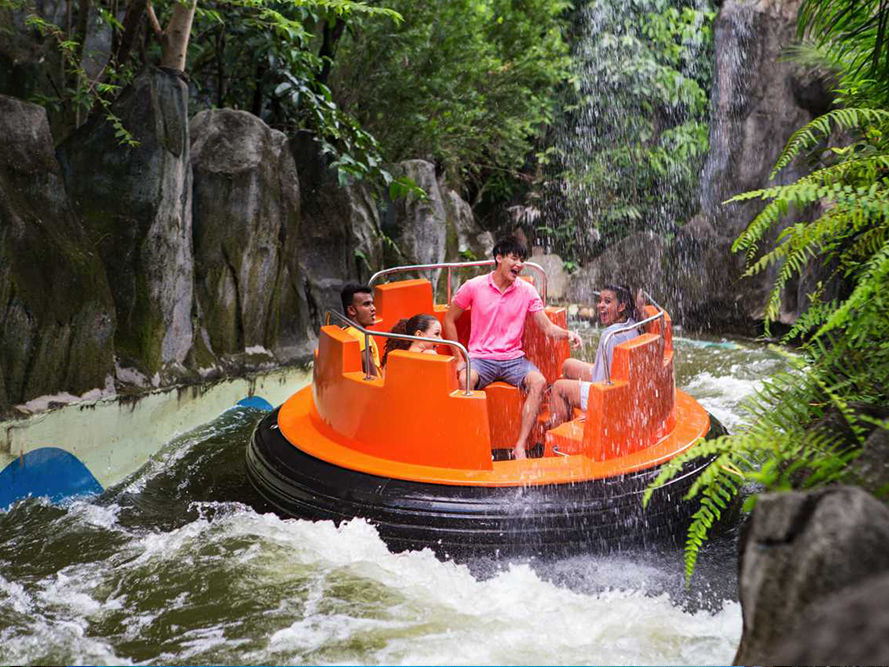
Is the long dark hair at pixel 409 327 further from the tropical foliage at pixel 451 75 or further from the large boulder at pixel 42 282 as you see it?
the tropical foliage at pixel 451 75

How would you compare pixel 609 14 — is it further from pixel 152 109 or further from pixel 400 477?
pixel 400 477

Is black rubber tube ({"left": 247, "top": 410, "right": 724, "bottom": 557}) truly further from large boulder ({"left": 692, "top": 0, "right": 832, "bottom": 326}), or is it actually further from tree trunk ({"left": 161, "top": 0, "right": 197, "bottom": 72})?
large boulder ({"left": 692, "top": 0, "right": 832, "bottom": 326})

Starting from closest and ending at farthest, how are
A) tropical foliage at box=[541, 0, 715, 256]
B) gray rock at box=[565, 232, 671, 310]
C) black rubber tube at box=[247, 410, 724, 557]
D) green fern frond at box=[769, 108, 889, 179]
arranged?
green fern frond at box=[769, 108, 889, 179] < black rubber tube at box=[247, 410, 724, 557] < gray rock at box=[565, 232, 671, 310] < tropical foliage at box=[541, 0, 715, 256]

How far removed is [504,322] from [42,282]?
275 cm

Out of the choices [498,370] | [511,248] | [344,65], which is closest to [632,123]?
[344,65]

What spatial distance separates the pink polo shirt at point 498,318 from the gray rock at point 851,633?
369 cm

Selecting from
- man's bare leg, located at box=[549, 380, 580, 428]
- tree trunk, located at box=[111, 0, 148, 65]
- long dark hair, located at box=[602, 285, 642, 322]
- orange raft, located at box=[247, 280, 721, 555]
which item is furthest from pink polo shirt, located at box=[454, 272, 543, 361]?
tree trunk, located at box=[111, 0, 148, 65]

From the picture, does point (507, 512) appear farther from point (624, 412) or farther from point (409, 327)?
point (409, 327)

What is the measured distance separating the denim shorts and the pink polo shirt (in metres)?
0.03

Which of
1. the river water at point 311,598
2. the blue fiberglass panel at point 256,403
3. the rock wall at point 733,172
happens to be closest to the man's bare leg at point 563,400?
the river water at point 311,598

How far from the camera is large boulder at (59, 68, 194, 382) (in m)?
5.86

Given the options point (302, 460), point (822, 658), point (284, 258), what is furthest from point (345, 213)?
point (822, 658)

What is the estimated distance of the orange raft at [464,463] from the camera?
3826 mm

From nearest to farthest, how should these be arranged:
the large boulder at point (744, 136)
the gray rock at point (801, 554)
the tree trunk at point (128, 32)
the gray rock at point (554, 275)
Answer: the gray rock at point (801, 554) < the tree trunk at point (128, 32) < the large boulder at point (744, 136) < the gray rock at point (554, 275)
